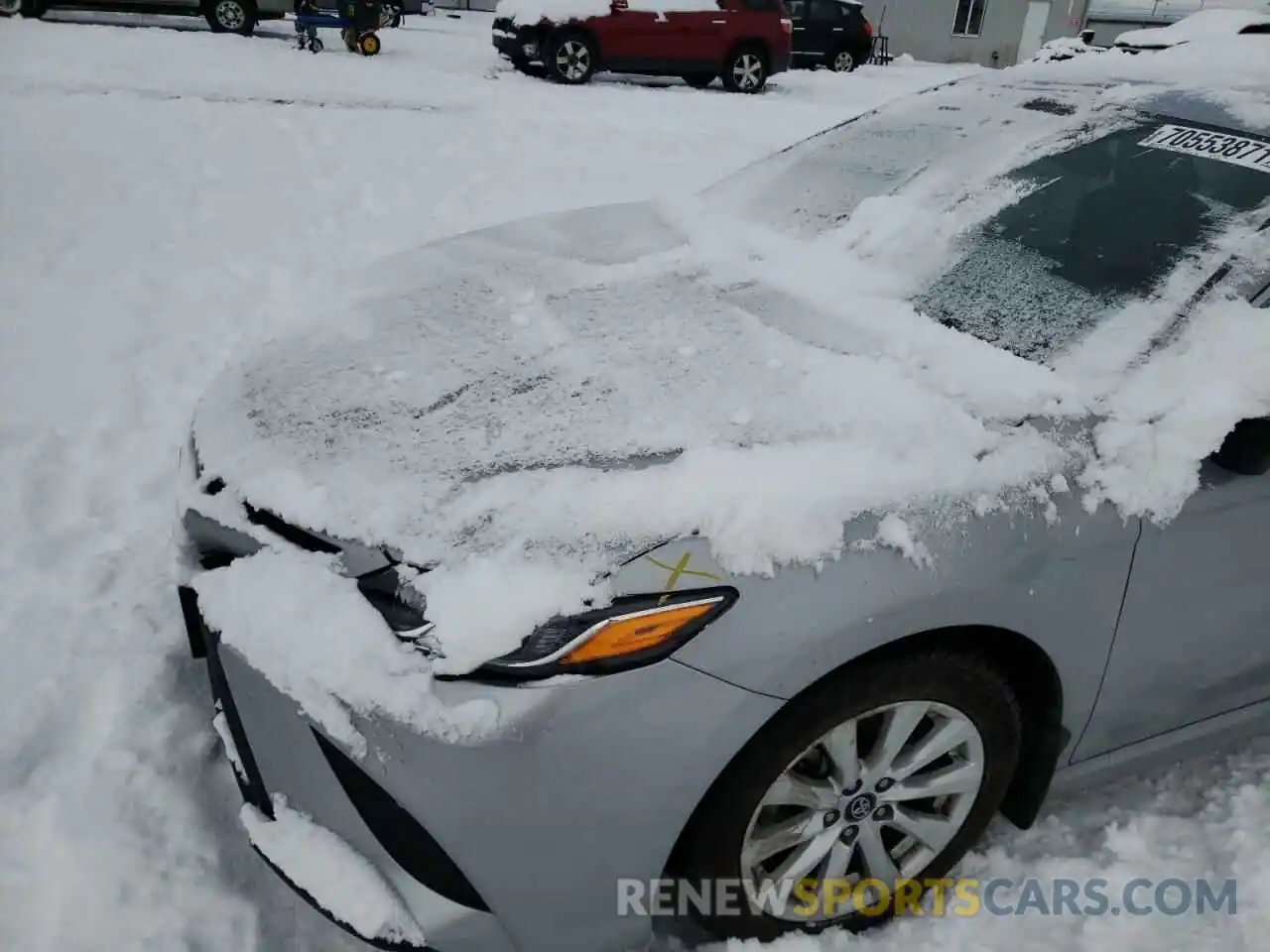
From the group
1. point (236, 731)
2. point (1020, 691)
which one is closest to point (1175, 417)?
point (1020, 691)

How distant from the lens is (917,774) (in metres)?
1.85

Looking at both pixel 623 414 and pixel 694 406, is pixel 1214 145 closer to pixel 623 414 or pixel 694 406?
pixel 694 406

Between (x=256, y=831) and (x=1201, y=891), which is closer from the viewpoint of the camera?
(x=256, y=831)

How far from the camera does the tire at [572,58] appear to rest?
12047mm

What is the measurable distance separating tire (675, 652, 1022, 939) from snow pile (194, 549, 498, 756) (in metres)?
0.48

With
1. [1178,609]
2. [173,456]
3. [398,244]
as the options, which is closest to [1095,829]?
[1178,609]

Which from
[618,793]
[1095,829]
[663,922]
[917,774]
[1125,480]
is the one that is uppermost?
[1125,480]

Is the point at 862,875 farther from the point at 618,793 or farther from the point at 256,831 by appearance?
the point at 256,831

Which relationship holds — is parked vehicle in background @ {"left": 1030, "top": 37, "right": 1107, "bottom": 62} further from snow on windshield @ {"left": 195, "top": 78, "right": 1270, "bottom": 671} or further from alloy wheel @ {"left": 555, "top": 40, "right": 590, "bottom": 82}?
alloy wheel @ {"left": 555, "top": 40, "right": 590, "bottom": 82}

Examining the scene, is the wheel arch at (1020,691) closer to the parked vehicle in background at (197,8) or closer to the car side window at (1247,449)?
the car side window at (1247,449)

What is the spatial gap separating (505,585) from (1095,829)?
159 centimetres

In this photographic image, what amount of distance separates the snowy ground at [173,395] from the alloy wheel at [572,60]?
177 centimetres

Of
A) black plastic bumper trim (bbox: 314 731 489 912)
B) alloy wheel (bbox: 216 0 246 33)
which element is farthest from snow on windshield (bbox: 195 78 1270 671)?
alloy wheel (bbox: 216 0 246 33)

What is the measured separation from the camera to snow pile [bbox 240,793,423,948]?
1569 millimetres
